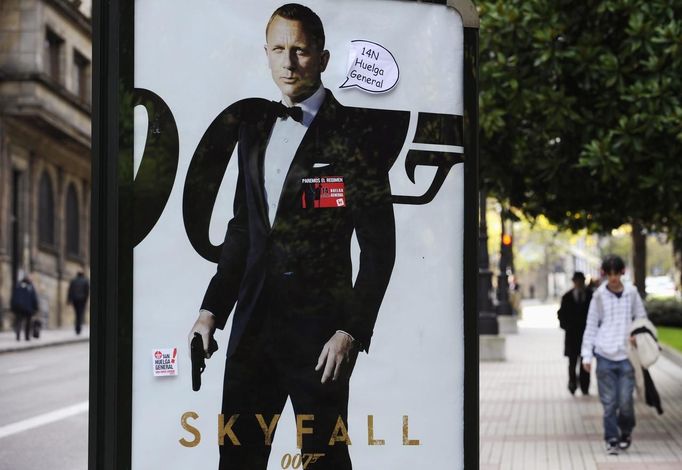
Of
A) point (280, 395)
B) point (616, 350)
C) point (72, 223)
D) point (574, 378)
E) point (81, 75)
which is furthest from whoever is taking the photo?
point (72, 223)

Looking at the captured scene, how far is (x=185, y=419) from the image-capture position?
3859 mm

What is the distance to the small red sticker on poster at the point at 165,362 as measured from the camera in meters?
3.82

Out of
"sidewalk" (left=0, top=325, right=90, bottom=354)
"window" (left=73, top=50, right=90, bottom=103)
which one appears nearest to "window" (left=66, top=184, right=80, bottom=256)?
"window" (left=73, top=50, right=90, bottom=103)

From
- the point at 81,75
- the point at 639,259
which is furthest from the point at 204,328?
the point at 81,75

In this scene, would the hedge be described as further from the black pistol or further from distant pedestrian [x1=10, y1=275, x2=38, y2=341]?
the black pistol

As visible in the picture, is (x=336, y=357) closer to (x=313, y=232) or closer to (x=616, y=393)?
(x=313, y=232)

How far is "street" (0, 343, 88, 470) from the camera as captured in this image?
9.88 m

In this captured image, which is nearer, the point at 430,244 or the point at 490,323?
the point at 430,244

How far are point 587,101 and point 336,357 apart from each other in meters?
8.14

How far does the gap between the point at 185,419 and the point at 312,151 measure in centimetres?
110

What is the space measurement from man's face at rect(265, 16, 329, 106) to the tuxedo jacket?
9cm

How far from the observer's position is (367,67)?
4.00 meters

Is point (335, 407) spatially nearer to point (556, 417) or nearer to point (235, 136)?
point (235, 136)

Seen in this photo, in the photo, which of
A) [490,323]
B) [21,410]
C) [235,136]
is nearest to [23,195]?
[490,323]
